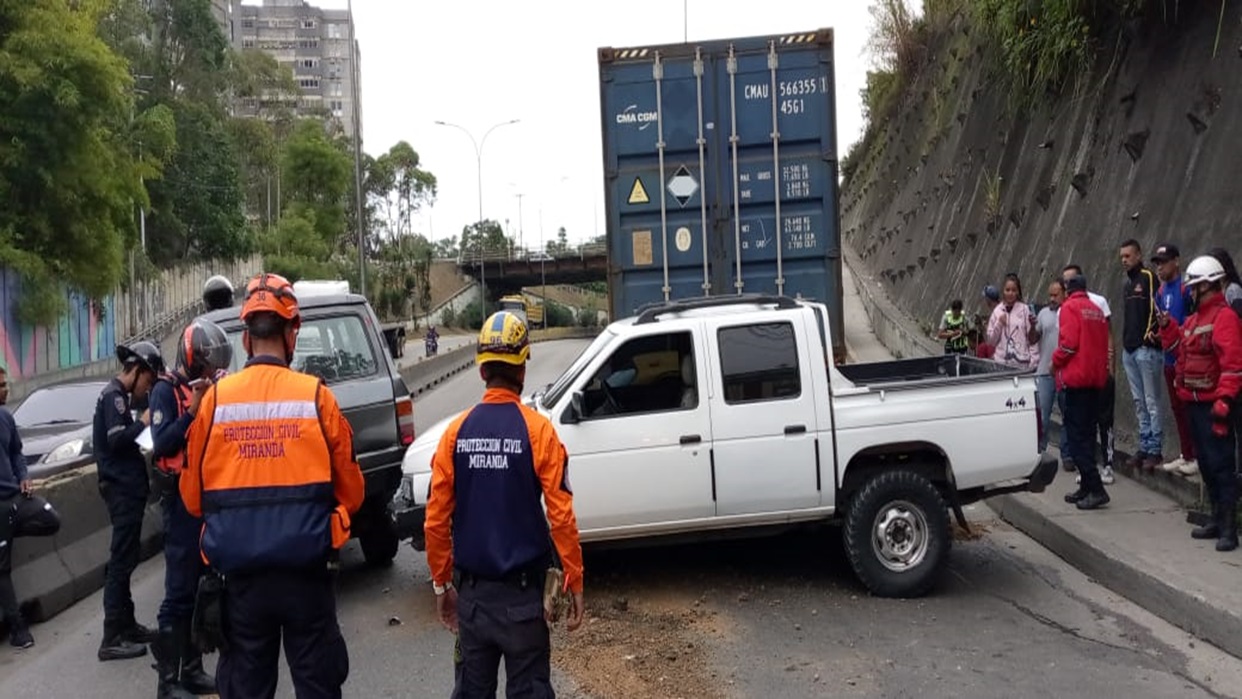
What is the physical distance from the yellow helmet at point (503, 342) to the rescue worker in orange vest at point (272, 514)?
0.59m

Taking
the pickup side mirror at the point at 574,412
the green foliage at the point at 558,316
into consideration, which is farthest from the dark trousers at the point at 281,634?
the green foliage at the point at 558,316

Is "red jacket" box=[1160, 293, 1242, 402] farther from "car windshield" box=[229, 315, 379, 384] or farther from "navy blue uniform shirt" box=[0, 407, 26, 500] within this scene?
"navy blue uniform shirt" box=[0, 407, 26, 500]

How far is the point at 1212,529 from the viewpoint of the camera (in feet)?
23.7

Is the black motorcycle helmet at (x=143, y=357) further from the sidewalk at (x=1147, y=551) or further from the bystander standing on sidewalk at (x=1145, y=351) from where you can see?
the bystander standing on sidewalk at (x=1145, y=351)

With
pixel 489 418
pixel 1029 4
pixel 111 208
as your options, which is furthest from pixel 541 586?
pixel 111 208

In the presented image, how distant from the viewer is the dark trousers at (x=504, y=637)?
12.1 ft

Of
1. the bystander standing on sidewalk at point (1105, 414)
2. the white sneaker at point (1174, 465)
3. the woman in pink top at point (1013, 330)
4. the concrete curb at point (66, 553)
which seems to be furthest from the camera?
the woman in pink top at point (1013, 330)

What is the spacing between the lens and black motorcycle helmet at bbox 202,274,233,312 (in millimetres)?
8266

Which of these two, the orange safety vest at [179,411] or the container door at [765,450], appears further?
the container door at [765,450]

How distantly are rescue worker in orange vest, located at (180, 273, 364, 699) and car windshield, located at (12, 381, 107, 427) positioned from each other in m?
8.70

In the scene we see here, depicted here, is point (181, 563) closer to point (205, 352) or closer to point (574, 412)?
point (205, 352)

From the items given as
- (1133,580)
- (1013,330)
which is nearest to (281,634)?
(1133,580)

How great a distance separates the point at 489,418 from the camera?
150 inches

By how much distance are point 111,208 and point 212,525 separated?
25.6 metres
